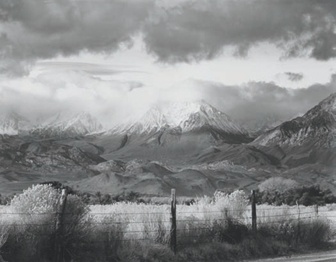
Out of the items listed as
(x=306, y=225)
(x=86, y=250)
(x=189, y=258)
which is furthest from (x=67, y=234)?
(x=306, y=225)

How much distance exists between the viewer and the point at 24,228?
54.3ft

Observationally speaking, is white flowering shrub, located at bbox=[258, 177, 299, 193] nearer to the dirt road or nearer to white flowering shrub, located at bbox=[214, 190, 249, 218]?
white flowering shrub, located at bbox=[214, 190, 249, 218]

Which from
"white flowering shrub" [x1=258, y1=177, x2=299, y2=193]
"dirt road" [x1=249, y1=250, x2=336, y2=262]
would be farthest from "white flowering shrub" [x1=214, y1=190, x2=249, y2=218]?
"white flowering shrub" [x1=258, y1=177, x2=299, y2=193]

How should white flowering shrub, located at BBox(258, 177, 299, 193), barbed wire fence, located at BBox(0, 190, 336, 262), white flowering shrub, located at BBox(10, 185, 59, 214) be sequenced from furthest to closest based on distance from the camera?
white flowering shrub, located at BBox(258, 177, 299, 193) < white flowering shrub, located at BBox(10, 185, 59, 214) < barbed wire fence, located at BBox(0, 190, 336, 262)

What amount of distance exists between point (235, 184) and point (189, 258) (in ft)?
586

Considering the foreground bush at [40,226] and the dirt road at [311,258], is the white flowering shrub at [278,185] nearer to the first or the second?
the dirt road at [311,258]

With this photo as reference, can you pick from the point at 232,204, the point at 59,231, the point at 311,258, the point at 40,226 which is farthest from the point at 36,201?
the point at 311,258

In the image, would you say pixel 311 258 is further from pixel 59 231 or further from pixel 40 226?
pixel 40 226

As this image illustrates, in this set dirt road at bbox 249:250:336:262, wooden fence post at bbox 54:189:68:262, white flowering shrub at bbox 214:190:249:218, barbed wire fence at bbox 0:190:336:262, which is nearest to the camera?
→ wooden fence post at bbox 54:189:68:262

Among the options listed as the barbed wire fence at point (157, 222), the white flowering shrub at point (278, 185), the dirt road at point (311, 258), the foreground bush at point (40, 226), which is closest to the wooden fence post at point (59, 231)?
the barbed wire fence at point (157, 222)

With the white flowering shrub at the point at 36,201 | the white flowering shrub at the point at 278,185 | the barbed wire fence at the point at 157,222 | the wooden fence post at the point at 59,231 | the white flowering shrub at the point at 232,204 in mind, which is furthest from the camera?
the white flowering shrub at the point at 278,185

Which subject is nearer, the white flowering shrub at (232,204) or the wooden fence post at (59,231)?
the wooden fence post at (59,231)

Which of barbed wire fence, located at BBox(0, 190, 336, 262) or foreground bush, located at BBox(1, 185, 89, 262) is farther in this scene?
barbed wire fence, located at BBox(0, 190, 336, 262)

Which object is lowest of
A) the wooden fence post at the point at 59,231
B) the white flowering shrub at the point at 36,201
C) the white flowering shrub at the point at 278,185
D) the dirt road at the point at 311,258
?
the dirt road at the point at 311,258
